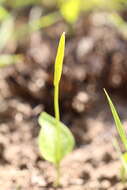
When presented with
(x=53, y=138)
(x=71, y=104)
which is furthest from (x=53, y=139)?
(x=71, y=104)

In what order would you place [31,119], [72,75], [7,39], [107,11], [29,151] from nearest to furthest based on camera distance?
[29,151]
[31,119]
[72,75]
[7,39]
[107,11]

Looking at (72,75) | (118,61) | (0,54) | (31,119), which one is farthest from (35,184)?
(0,54)

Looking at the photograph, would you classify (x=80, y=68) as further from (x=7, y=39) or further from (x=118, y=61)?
(x=7, y=39)

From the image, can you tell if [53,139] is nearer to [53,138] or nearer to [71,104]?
[53,138]

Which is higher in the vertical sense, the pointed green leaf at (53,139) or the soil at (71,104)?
the soil at (71,104)

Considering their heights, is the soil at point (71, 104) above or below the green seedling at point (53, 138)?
above
